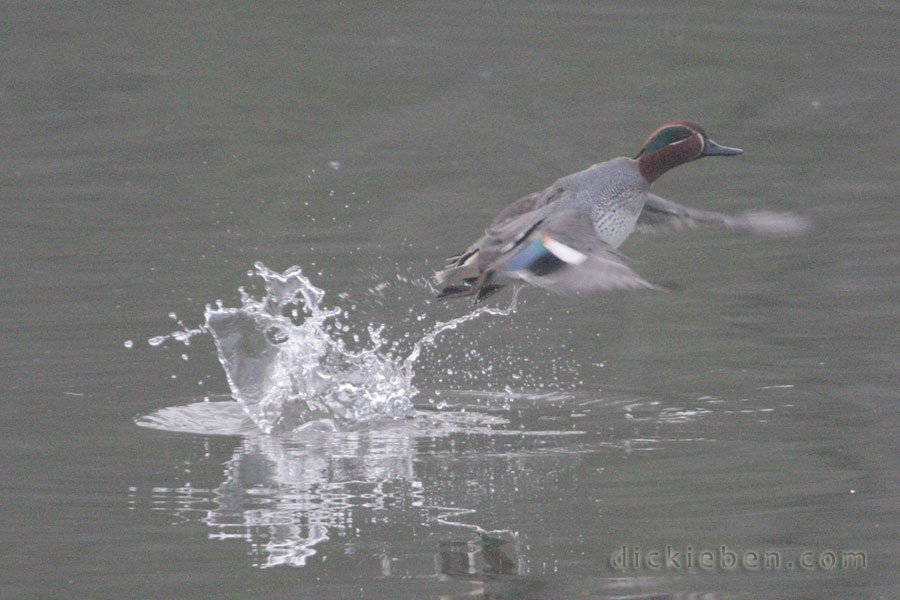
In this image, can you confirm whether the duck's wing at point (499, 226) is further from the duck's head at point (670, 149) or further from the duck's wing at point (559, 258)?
the duck's head at point (670, 149)

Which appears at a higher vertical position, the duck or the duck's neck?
the duck's neck

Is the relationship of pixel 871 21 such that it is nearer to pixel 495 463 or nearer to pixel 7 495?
pixel 495 463

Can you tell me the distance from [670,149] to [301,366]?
60.7 inches

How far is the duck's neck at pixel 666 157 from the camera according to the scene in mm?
5145

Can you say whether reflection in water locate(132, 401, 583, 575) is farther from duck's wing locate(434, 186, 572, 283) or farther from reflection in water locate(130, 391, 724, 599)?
duck's wing locate(434, 186, 572, 283)

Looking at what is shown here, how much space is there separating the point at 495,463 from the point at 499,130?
4476mm

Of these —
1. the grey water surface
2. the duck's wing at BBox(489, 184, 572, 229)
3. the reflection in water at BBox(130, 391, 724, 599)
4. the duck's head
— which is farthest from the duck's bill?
the reflection in water at BBox(130, 391, 724, 599)

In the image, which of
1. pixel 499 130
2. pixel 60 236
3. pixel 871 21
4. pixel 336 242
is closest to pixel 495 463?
pixel 336 242

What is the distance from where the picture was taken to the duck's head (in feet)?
16.9

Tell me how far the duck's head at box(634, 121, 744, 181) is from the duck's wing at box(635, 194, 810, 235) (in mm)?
192

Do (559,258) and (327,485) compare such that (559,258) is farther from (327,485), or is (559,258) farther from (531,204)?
(327,485)

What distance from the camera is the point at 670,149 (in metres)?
5.16

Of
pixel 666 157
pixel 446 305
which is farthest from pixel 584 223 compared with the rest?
pixel 446 305

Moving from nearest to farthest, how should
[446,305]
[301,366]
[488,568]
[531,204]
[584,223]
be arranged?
[488,568], [584,223], [531,204], [301,366], [446,305]
